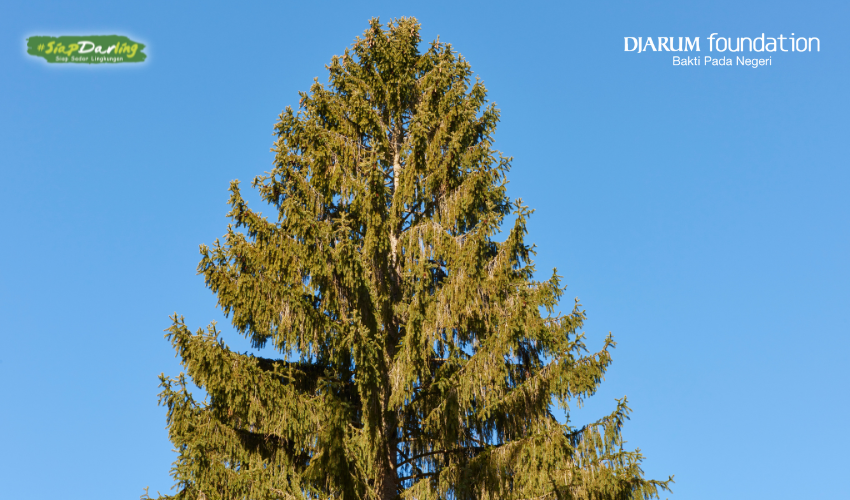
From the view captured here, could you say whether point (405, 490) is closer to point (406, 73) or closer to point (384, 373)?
point (384, 373)

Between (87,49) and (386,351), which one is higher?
(87,49)

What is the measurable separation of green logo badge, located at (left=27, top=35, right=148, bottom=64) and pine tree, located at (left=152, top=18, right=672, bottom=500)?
26.5ft

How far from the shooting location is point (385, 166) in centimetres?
1470

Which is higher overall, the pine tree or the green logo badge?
the green logo badge

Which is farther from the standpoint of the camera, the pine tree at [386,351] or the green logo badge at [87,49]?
the green logo badge at [87,49]

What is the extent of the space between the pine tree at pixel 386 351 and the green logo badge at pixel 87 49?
8.09 m

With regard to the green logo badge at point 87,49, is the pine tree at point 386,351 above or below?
below

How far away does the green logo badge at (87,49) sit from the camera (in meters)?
19.3

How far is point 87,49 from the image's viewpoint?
1964 centimetres

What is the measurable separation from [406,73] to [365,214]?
12.4 ft

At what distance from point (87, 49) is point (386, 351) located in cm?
1292

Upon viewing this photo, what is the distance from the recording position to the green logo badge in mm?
19312

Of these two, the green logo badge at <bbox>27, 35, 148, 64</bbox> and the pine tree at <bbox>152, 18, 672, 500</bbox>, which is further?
the green logo badge at <bbox>27, 35, 148, 64</bbox>

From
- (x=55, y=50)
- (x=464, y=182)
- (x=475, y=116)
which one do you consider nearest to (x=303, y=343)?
(x=464, y=182)
